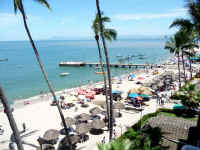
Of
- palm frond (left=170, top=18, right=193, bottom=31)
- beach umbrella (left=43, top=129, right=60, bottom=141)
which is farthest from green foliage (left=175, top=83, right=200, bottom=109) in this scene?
beach umbrella (left=43, top=129, right=60, bottom=141)

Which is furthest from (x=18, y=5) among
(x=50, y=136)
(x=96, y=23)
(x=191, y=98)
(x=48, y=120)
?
(x=191, y=98)

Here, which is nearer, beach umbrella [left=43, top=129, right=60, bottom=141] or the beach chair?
the beach chair

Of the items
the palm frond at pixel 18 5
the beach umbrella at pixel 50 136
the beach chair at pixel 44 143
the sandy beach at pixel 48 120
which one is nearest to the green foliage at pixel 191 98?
the sandy beach at pixel 48 120

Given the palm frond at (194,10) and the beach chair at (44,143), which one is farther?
the beach chair at (44,143)

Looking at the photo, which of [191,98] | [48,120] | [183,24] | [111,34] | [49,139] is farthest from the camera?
[48,120]

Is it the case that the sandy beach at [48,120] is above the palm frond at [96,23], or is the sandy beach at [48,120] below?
below

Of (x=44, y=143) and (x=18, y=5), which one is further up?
(x=18, y=5)

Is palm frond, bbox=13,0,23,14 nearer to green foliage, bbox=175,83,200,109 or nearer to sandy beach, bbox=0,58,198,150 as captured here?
sandy beach, bbox=0,58,198,150

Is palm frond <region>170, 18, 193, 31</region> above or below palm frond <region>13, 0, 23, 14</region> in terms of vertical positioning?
below

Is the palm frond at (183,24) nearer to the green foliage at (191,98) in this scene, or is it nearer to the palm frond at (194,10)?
the palm frond at (194,10)

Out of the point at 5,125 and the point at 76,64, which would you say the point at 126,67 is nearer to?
the point at 76,64

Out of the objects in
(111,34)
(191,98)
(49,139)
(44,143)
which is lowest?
(44,143)

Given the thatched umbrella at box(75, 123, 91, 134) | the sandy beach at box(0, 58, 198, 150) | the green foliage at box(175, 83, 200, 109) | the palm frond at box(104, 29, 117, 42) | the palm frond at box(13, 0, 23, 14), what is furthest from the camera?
the green foliage at box(175, 83, 200, 109)

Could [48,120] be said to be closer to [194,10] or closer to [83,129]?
[83,129]
